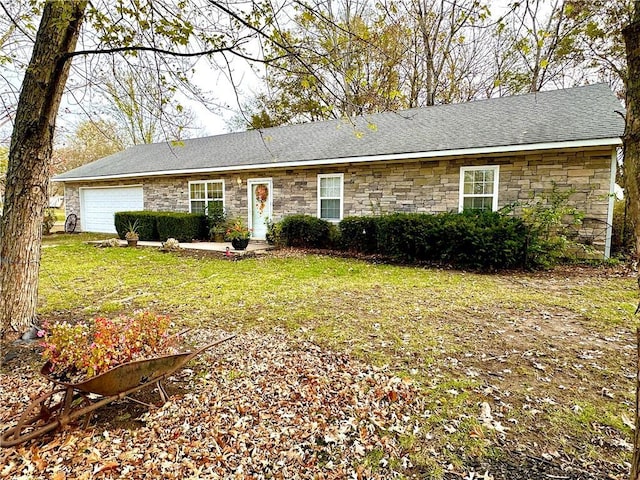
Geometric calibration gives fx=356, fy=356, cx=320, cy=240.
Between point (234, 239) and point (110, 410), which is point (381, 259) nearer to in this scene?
point (234, 239)

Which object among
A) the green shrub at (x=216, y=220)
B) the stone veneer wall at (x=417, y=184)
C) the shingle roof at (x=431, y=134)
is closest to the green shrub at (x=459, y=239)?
the stone veneer wall at (x=417, y=184)

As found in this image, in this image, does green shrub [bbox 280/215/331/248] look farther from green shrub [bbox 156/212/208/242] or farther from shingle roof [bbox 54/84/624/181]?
green shrub [bbox 156/212/208/242]

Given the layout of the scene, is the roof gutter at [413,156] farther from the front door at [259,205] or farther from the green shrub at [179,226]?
the green shrub at [179,226]

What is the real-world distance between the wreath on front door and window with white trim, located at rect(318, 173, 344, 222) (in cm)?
212

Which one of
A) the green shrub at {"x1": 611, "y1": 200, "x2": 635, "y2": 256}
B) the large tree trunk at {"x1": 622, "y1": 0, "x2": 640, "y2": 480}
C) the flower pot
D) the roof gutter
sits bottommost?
the flower pot

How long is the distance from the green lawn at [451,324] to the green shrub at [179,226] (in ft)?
11.9

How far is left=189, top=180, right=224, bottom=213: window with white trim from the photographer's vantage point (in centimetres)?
1323

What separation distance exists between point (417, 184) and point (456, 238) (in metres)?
2.64

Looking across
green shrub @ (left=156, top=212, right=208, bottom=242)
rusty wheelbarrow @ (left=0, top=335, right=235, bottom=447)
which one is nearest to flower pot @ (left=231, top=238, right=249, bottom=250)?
green shrub @ (left=156, top=212, right=208, bottom=242)

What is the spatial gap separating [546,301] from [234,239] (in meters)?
7.69

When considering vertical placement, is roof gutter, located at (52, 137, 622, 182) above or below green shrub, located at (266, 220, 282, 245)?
above

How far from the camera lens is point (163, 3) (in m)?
3.61

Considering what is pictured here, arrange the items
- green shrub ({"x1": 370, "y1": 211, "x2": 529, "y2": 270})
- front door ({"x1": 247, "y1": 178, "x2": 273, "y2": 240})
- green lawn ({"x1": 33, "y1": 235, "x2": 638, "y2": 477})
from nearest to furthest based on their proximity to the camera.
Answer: green lawn ({"x1": 33, "y1": 235, "x2": 638, "y2": 477}) < green shrub ({"x1": 370, "y1": 211, "x2": 529, "y2": 270}) < front door ({"x1": 247, "y1": 178, "x2": 273, "y2": 240})

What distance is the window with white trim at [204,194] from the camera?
13231 millimetres
